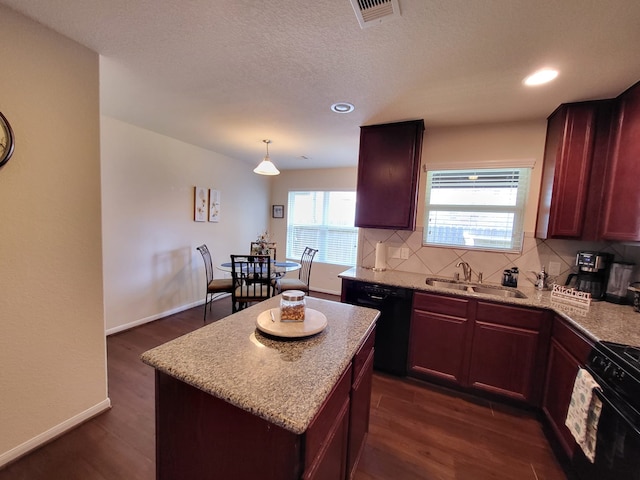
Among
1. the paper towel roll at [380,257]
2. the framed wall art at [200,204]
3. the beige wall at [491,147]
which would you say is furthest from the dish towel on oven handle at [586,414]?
the framed wall art at [200,204]

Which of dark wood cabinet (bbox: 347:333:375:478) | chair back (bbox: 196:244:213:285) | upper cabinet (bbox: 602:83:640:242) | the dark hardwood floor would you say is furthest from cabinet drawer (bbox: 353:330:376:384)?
chair back (bbox: 196:244:213:285)

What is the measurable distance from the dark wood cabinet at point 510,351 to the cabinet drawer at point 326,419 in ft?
4.81

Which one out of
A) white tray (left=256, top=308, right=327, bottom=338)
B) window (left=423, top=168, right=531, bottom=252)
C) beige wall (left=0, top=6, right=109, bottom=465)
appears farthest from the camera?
window (left=423, top=168, right=531, bottom=252)

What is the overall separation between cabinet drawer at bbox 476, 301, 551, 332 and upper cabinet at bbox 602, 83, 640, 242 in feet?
2.45

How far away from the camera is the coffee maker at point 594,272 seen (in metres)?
1.92

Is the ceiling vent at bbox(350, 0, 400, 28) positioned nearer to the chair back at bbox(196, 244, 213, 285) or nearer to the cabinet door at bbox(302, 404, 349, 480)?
the cabinet door at bbox(302, 404, 349, 480)

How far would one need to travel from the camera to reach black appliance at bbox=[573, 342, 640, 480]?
1014 mm

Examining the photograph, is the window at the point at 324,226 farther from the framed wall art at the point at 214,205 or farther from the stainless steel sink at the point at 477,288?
the stainless steel sink at the point at 477,288

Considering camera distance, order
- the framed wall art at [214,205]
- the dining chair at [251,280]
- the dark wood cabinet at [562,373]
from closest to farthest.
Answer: the dark wood cabinet at [562,373] → the dining chair at [251,280] → the framed wall art at [214,205]

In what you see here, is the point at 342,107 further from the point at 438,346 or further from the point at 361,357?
the point at 438,346

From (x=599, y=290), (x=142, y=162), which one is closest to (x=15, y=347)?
(x=142, y=162)

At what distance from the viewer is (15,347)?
1.41 metres

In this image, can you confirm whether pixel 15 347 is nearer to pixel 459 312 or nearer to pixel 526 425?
pixel 459 312

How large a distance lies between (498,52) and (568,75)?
2.00ft
